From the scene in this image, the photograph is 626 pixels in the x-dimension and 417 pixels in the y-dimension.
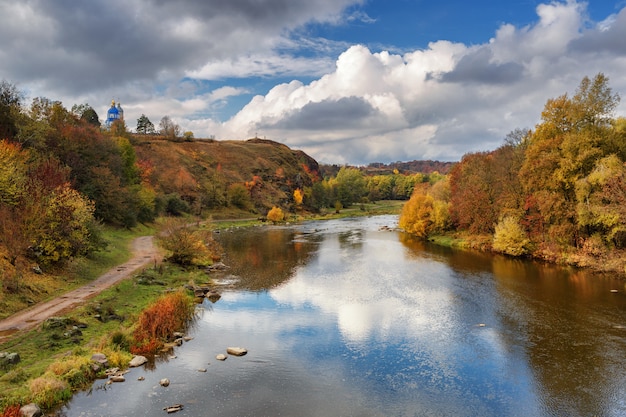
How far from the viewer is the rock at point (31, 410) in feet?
46.0

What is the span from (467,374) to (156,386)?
1339cm

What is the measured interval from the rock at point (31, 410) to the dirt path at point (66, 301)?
5751mm

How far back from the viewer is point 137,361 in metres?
19.7

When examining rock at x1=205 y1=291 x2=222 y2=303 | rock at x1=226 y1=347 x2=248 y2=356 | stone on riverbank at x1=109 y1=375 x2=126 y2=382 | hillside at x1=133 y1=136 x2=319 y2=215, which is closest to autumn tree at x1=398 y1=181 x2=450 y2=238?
rock at x1=205 y1=291 x2=222 y2=303

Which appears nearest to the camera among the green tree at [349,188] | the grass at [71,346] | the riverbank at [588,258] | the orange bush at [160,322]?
the grass at [71,346]

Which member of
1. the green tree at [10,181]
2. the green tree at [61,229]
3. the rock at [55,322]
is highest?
the green tree at [10,181]

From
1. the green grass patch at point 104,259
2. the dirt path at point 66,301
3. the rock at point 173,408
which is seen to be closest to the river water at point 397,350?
the rock at point 173,408

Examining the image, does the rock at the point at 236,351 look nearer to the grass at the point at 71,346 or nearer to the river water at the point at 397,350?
the river water at the point at 397,350

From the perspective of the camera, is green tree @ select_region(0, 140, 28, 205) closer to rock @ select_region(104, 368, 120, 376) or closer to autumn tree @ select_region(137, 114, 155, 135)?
rock @ select_region(104, 368, 120, 376)

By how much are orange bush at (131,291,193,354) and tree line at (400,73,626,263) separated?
3606cm

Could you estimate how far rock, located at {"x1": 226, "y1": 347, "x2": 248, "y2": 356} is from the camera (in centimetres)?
2102

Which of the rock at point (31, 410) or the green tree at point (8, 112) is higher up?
the green tree at point (8, 112)

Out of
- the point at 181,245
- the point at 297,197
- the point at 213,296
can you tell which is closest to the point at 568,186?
the point at 213,296

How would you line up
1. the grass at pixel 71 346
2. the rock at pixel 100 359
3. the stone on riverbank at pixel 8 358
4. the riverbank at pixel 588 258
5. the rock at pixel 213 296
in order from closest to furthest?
the grass at pixel 71 346, the stone on riverbank at pixel 8 358, the rock at pixel 100 359, the rock at pixel 213 296, the riverbank at pixel 588 258
